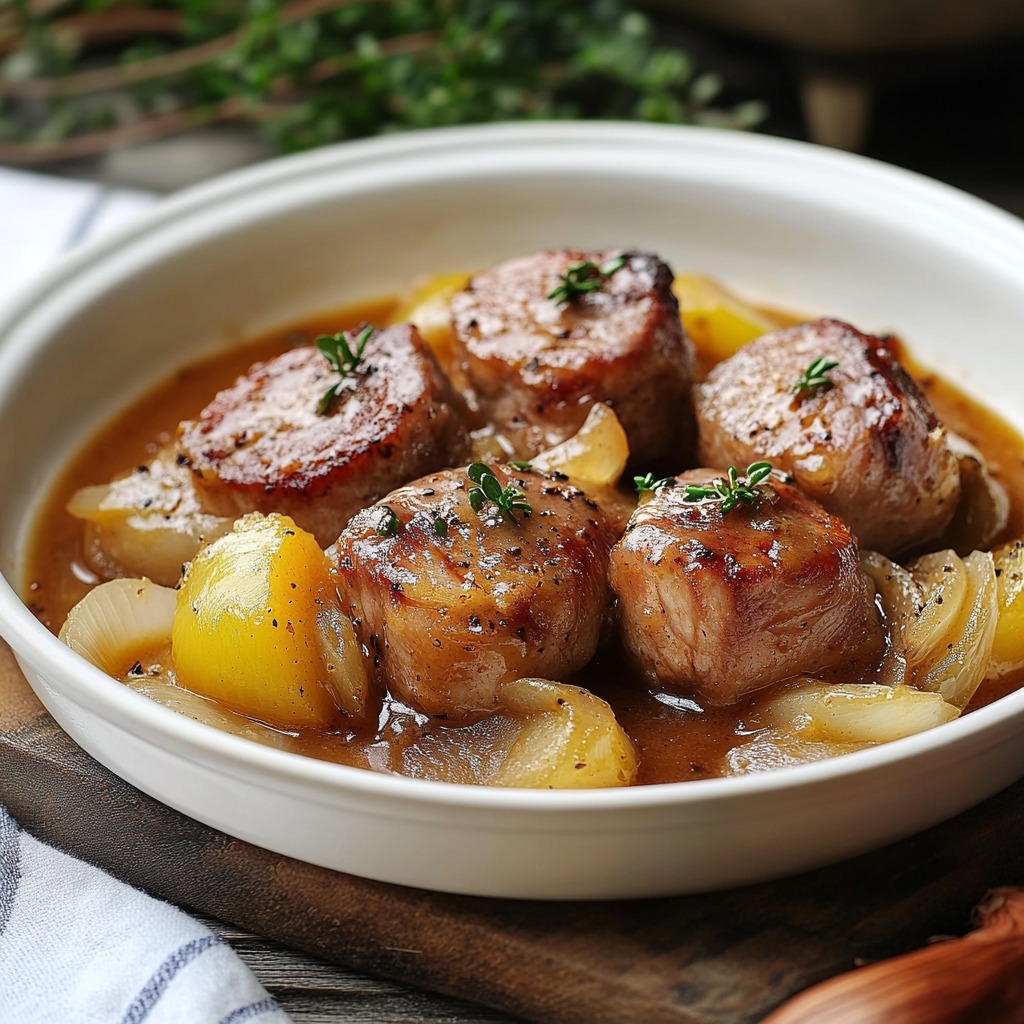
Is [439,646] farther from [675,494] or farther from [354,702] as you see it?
[675,494]

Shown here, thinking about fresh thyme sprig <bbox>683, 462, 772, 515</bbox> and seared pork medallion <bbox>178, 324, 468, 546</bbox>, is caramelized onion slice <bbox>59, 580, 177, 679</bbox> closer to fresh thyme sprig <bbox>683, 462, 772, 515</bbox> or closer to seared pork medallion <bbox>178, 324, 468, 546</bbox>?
seared pork medallion <bbox>178, 324, 468, 546</bbox>

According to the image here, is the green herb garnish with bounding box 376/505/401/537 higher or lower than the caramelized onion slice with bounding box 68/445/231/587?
higher

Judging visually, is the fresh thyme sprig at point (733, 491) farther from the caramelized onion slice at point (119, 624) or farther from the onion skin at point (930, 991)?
the caramelized onion slice at point (119, 624)

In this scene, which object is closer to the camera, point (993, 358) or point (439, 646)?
point (439, 646)

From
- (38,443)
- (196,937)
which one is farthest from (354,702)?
(38,443)

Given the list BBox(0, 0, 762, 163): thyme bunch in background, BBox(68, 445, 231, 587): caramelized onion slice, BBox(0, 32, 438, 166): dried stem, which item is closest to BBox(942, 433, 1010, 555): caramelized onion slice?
BBox(68, 445, 231, 587): caramelized onion slice

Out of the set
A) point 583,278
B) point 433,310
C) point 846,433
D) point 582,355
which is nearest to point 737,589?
point 846,433

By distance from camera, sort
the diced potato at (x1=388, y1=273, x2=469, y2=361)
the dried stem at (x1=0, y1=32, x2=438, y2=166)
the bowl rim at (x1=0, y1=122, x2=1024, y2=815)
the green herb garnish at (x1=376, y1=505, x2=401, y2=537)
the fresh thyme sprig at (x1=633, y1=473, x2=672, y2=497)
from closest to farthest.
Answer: the bowl rim at (x1=0, y1=122, x2=1024, y2=815) → the green herb garnish at (x1=376, y1=505, x2=401, y2=537) → the fresh thyme sprig at (x1=633, y1=473, x2=672, y2=497) → the diced potato at (x1=388, y1=273, x2=469, y2=361) → the dried stem at (x1=0, y1=32, x2=438, y2=166)
